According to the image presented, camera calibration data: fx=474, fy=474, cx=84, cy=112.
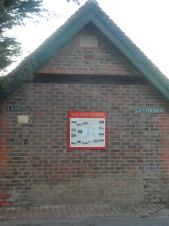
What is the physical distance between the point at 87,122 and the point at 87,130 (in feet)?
0.64

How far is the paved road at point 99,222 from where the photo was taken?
31.4ft

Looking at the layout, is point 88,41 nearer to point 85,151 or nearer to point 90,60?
point 90,60

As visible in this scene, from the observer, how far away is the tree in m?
8.09

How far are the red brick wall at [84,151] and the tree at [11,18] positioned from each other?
9.27 feet

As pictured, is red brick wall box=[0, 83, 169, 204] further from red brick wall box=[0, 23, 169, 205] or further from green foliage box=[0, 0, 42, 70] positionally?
green foliage box=[0, 0, 42, 70]

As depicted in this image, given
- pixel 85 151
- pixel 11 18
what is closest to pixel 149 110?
pixel 85 151

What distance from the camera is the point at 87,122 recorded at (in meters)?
11.5

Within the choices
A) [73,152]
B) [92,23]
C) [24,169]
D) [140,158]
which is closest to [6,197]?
[24,169]

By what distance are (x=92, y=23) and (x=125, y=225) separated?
16.1 feet

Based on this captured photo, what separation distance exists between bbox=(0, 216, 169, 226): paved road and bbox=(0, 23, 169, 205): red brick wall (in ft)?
4.86

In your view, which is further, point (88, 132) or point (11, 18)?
point (88, 132)

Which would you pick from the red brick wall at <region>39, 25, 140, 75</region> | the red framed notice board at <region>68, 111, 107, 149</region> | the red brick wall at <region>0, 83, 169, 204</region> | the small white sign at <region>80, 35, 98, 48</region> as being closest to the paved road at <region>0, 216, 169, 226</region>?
the red brick wall at <region>0, 83, 169, 204</region>

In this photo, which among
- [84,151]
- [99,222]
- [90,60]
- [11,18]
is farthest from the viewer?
[90,60]

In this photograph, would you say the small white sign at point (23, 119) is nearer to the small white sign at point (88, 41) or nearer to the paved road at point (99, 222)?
the small white sign at point (88, 41)
